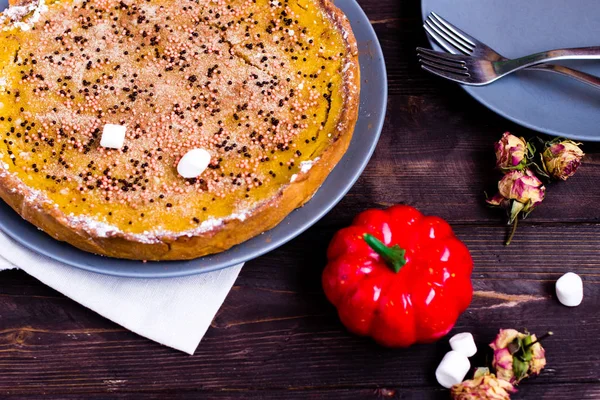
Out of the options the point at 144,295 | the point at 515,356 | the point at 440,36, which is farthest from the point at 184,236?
the point at 440,36

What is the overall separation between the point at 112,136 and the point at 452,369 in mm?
1249

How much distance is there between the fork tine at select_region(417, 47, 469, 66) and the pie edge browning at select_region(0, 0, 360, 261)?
1.57 ft

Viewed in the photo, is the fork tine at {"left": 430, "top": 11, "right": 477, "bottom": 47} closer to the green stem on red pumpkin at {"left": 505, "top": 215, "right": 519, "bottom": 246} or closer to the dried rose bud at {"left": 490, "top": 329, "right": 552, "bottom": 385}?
the green stem on red pumpkin at {"left": 505, "top": 215, "right": 519, "bottom": 246}

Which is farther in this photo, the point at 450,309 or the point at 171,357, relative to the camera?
the point at 171,357

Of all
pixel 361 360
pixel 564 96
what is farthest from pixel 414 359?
pixel 564 96

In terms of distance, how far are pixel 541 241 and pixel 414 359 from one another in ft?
1.97

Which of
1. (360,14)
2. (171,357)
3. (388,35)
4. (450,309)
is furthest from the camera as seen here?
(388,35)

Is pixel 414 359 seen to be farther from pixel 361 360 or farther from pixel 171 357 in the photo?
pixel 171 357

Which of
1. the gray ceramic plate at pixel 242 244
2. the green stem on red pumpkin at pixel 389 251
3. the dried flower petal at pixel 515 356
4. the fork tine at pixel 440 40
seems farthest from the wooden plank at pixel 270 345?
the fork tine at pixel 440 40

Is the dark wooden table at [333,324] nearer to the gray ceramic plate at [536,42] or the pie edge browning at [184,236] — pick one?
the gray ceramic plate at [536,42]

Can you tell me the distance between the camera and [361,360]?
7.30ft

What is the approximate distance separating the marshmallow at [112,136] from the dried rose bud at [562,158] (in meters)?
1.38

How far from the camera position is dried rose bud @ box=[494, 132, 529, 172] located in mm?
2275

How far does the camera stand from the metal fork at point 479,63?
238 cm
